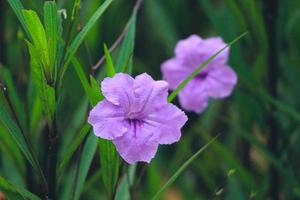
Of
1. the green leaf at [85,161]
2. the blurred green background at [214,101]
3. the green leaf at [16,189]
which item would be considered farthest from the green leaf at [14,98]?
the green leaf at [16,189]

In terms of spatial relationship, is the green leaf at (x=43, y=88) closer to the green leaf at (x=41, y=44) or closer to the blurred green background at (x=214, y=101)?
the green leaf at (x=41, y=44)

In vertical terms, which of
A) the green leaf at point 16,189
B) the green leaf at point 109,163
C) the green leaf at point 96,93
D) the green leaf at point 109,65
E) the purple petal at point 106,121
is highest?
the green leaf at point 109,65

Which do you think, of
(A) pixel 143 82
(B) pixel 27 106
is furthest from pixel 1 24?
(A) pixel 143 82

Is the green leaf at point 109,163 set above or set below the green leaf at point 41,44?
below

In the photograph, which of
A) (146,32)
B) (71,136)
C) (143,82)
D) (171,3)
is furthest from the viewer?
(146,32)

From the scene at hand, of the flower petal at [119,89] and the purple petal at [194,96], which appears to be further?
the purple petal at [194,96]

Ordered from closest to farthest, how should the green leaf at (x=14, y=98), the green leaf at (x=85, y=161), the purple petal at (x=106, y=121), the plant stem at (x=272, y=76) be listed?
the purple petal at (x=106, y=121)
the green leaf at (x=85, y=161)
the green leaf at (x=14, y=98)
the plant stem at (x=272, y=76)

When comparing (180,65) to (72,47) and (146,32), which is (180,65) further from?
(146,32)
